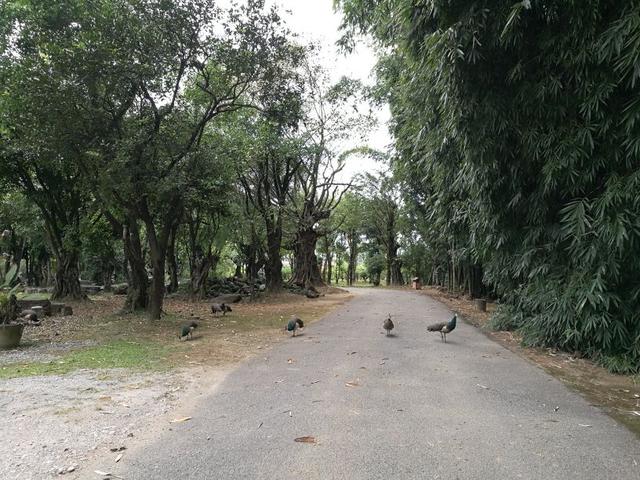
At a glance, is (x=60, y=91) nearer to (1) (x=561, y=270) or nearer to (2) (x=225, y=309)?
(2) (x=225, y=309)

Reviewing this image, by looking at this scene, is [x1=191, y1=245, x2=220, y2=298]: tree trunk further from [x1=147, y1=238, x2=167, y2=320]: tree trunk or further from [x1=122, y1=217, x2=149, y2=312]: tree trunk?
[x1=147, y1=238, x2=167, y2=320]: tree trunk

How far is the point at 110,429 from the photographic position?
3.71m

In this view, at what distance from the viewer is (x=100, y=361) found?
638 centimetres

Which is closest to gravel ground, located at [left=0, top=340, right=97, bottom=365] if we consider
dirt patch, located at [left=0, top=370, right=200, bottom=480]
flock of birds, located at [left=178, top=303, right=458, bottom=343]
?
dirt patch, located at [left=0, top=370, right=200, bottom=480]

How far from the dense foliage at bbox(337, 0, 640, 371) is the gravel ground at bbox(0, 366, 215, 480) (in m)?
5.38

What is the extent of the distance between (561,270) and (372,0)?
18.6 ft

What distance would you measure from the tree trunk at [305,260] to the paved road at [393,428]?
1676 centimetres

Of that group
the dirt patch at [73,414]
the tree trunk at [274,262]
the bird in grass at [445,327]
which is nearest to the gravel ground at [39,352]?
the dirt patch at [73,414]

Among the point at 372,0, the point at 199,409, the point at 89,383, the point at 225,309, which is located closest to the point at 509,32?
the point at 372,0

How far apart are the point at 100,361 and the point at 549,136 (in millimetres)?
7293

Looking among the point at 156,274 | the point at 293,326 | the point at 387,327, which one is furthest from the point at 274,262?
the point at 387,327

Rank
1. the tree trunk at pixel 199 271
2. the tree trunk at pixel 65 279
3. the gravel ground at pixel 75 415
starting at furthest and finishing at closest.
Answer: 1. the tree trunk at pixel 199 271
2. the tree trunk at pixel 65 279
3. the gravel ground at pixel 75 415

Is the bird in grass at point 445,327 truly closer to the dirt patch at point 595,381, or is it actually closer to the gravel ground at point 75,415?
the dirt patch at point 595,381

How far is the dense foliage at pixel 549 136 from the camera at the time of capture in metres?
5.27
